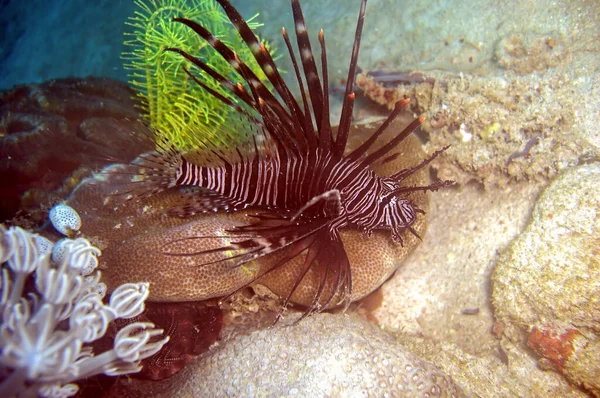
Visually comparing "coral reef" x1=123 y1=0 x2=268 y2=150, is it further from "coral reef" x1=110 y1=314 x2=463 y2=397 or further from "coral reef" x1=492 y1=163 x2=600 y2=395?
"coral reef" x1=492 y1=163 x2=600 y2=395

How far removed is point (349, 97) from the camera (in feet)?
10.1

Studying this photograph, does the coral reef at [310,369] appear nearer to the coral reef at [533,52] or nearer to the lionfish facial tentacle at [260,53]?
the lionfish facial tentacle at [260,53]

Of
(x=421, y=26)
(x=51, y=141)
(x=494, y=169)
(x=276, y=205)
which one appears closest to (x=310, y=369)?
(x=276, y=205)

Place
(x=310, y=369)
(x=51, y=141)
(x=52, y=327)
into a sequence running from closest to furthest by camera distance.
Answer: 1. (x=52, y=327)
2. (x=310, y=369)
3. (x=51, y=141)

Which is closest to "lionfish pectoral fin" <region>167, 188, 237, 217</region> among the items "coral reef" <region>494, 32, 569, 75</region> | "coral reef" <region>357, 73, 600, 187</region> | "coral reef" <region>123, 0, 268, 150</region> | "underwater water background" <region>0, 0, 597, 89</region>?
"coral reef" <region>123, 0, 268, 150</region>

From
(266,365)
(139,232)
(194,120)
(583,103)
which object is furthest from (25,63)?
(583,103)

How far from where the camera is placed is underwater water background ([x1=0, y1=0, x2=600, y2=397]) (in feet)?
12.8

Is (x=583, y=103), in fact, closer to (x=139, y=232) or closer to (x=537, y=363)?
(x=537, y=363)

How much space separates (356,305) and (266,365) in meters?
2.05

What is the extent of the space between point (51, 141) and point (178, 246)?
12.4 ft

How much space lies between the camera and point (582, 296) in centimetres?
363

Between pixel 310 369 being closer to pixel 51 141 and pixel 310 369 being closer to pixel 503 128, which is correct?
pixel 503 128

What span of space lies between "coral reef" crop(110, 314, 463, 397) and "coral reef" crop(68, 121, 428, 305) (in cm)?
58

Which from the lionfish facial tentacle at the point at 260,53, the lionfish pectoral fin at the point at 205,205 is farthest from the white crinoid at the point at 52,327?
the lionfish facial tentacle at the point at 260,53
